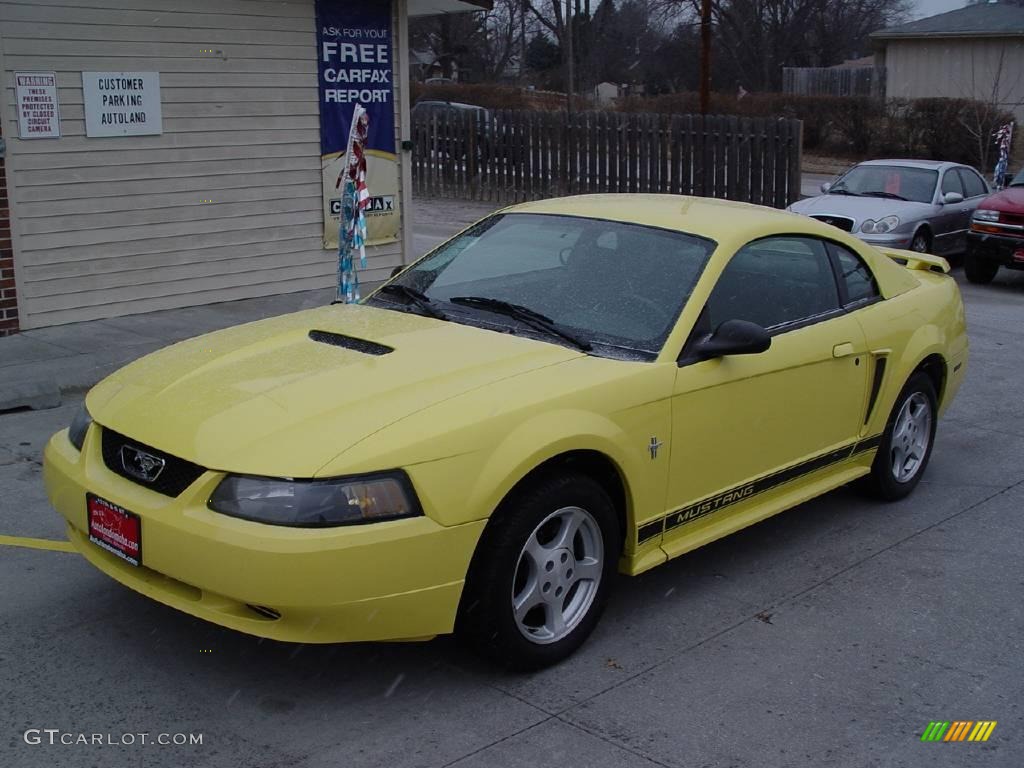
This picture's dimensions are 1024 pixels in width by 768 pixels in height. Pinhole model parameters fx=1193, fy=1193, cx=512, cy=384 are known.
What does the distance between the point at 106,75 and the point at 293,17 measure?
82.3 inches

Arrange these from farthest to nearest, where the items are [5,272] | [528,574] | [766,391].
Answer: [5,272] → [766,391] → [528,574]

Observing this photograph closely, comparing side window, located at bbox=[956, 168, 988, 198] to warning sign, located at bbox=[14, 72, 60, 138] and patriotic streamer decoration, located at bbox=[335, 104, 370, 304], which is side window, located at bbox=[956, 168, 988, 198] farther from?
warning sign, located at bbox=[14, 72, 60, 138]

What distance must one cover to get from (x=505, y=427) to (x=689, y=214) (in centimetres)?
185

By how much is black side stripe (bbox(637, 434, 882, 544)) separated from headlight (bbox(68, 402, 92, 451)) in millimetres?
2111

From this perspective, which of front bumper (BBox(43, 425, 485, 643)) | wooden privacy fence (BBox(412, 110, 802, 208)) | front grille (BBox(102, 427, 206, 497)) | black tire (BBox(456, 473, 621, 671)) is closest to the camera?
front bumper (BBox(43, 425, 485, 643))

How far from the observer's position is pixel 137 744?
12.1 ft

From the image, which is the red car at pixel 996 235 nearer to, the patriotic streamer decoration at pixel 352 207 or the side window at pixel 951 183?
the side window at pixel 951 183

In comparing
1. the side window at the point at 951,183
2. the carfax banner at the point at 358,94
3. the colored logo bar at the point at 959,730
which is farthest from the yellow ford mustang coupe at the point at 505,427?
the side window at the point at 951,183

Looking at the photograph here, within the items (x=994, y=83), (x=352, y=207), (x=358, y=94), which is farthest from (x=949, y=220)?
(x=994, y=83)

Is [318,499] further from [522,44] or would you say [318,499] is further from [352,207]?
[522,44]

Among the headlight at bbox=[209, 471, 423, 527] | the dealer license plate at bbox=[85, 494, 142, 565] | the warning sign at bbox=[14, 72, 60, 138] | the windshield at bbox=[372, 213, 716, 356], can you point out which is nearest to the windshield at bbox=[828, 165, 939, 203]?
the warning sign at bbox=[14, 72, 60, 138]

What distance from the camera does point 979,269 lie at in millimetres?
14766

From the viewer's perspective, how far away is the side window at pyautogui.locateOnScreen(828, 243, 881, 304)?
5762 mm

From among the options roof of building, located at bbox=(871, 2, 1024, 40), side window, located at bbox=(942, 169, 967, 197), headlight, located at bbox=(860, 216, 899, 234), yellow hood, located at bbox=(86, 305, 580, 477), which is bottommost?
headlight, located at bbox=(860, 216, 899, 234)
